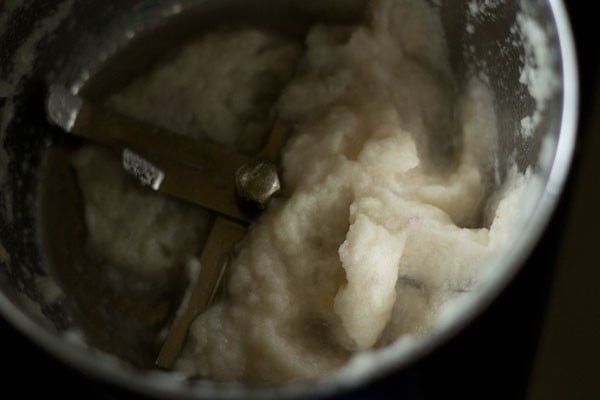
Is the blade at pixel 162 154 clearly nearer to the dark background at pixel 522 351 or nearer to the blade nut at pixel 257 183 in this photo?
the blade nut at pixel 257 183

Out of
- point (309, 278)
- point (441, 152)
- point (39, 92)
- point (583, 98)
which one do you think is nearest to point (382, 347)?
point (309, 278)

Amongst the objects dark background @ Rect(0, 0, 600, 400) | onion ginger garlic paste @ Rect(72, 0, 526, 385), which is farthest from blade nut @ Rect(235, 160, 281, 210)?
dark background @ Rect(0, 0, 600, 400)

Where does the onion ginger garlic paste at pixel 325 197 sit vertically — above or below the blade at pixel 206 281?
above

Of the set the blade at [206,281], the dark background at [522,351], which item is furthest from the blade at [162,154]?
the dark background at [522,351]

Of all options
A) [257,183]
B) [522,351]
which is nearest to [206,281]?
[257,183]

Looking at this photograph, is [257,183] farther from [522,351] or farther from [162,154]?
[522,351]

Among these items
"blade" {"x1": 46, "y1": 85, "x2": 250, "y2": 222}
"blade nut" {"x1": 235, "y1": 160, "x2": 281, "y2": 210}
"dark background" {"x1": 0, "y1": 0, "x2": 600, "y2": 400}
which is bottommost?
"dark background" {"x1": 0, "y1": 0, "x2": 600, "y2": 400}

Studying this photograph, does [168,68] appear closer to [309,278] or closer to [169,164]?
[169,164]

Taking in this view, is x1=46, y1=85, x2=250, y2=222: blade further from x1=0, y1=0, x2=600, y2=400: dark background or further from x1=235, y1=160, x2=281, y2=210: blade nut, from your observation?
x1=0, y1=0, x2=600, y2=400: dark background
